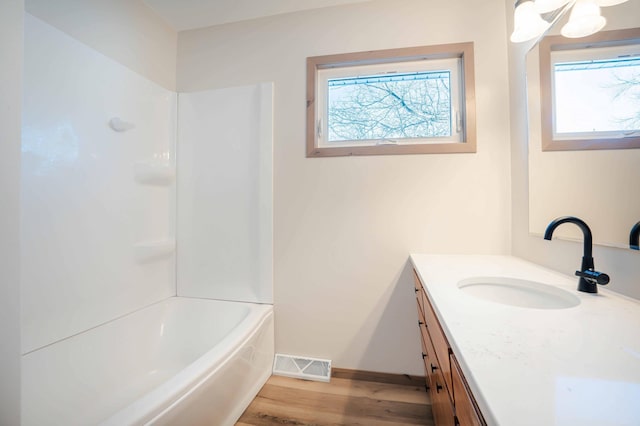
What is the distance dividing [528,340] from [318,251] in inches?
48.2

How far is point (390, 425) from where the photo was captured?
1.25 metres

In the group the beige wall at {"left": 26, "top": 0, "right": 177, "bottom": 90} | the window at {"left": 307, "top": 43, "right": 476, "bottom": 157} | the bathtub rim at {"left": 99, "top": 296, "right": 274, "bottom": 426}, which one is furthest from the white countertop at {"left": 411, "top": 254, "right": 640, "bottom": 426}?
the beige wall at {"left": 26, "top": 0, "right": 177, "bottom": 90}

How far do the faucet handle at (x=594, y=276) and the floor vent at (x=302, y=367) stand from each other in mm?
1387

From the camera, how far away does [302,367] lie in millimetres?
1654

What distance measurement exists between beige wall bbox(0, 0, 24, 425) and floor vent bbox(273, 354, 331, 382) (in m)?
1.25

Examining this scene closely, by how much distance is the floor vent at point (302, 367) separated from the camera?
63.4 inches

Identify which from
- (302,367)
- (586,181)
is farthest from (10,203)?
(586,181)

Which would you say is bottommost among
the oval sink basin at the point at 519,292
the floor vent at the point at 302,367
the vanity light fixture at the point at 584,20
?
the floor vent at the point at 302,367

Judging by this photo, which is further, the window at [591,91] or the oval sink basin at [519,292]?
the oval sink basin at [519,292]

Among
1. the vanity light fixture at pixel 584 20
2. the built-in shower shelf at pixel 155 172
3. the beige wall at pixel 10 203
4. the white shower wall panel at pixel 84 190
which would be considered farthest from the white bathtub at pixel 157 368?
the vanity light fixture at pixel 584 20

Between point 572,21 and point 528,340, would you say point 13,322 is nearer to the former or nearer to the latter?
point 528,340

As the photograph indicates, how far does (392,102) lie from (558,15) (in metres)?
0.81

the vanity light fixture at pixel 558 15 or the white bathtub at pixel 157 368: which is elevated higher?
the vanity light fixture at pixel 558 15

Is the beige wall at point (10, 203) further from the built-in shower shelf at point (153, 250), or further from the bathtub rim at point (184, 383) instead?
the built-in shower shelf at point (153, 250)
